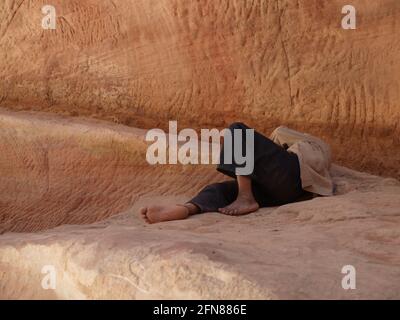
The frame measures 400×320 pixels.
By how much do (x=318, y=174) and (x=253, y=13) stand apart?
120 cm

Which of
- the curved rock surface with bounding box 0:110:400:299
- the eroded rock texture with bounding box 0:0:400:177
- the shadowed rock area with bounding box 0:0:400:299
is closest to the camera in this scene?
the curved rock surface with bounding box 0:110:400:299

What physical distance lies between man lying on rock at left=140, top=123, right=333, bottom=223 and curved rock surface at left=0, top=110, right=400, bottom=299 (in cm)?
8

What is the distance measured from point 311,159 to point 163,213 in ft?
2.31

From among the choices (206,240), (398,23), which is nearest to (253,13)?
(398,23)

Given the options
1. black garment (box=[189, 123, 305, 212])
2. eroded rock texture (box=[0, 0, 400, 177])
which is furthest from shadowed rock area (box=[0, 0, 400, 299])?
black garment (box=[189, 123, 305, 212])

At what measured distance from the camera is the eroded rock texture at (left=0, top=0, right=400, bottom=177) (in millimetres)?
3893

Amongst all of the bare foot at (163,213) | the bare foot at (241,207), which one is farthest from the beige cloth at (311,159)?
the bare foot at (163,213)

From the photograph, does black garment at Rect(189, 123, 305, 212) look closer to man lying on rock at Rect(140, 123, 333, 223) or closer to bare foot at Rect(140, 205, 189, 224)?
man lying on rock at Rect(140, 123, 333, 223)

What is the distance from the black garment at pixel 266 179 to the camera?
3.11m

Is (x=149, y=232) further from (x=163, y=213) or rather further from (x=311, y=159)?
(x=311, y=159)

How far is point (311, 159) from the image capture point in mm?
3213

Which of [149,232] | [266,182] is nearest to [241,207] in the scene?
[266,182]

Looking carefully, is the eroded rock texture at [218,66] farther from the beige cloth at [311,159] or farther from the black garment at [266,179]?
the black garment at [266,179]

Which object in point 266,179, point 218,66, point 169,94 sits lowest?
point 266,179
